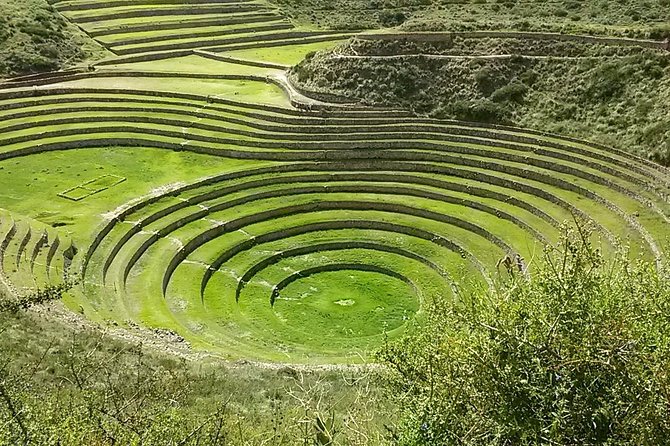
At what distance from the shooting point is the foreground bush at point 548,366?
10125 millimetres

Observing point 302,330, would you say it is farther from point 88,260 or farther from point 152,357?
point 88,260

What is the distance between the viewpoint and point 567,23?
4403cm

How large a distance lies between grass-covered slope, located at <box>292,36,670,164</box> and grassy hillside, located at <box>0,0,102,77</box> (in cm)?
1868

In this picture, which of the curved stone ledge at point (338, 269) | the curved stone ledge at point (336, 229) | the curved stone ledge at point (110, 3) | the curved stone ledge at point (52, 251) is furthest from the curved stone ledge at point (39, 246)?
the curved stone ledge at point (110, 3)

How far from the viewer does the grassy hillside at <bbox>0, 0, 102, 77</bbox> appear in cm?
4812

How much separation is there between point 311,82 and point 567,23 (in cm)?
1643

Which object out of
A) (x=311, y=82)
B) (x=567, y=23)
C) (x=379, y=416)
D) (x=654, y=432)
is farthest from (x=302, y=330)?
(x=567, y=23)

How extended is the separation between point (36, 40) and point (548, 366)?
49645mm

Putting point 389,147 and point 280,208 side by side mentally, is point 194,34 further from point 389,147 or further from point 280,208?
point 280,208

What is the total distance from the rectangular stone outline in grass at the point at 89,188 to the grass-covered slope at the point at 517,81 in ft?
43.3

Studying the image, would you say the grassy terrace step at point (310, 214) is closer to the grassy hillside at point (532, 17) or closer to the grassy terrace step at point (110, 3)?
the grassy hillside at point (532, 17)

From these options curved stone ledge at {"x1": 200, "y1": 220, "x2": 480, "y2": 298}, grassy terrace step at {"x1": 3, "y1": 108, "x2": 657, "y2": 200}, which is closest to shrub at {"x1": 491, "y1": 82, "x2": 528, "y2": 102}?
grassy terrace step at {"x1": 3, "y1": 108, "x2": 657, "y2": 200}

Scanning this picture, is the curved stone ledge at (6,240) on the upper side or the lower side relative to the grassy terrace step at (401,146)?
lower

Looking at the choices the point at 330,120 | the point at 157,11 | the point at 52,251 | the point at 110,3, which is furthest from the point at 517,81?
the point at 110,3
